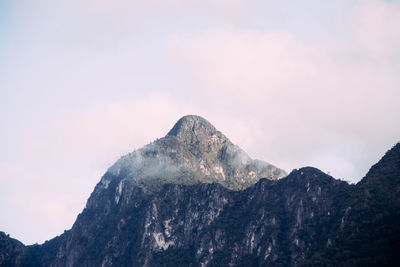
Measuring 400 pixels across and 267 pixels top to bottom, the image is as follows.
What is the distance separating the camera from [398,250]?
198750mm

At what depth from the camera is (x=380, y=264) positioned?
19988cm

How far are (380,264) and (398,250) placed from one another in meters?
7.20
